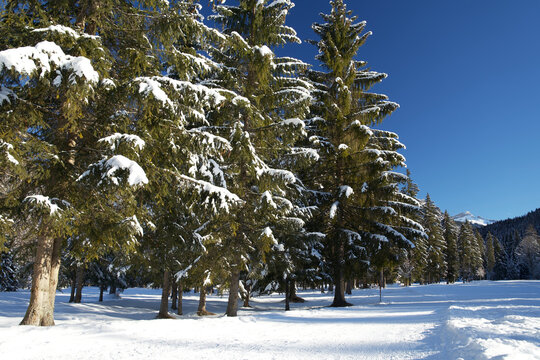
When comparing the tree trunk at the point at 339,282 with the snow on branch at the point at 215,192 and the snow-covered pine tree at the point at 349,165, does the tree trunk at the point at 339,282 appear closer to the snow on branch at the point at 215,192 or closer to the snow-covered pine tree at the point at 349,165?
the snow-covered pine tree at the point at 349,165

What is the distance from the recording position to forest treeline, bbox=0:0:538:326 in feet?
22.5

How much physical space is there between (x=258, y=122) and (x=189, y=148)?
3.50 metres

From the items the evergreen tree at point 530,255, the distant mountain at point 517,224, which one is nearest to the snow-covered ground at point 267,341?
the evergreen tree at point 530,255

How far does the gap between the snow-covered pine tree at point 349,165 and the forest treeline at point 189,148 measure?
0.10 meters

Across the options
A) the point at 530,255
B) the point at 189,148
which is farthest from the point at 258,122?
the point at 530,255

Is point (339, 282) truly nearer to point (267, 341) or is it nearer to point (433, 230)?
point (267, 341)

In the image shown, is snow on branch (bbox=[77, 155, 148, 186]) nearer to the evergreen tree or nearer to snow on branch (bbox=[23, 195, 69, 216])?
snow on branch (bbox=[23, 195, 69, 216])

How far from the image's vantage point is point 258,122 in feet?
39.5

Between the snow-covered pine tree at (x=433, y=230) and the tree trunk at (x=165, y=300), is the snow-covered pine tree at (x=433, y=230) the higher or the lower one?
the higher one

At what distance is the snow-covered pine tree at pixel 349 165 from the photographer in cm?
1680

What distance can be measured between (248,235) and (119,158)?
7.12 m

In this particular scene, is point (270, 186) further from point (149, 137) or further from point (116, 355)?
point (116, 355)

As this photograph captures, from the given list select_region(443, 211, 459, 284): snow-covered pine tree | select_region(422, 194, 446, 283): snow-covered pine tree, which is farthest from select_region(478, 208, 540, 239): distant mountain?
select_region(422, 194, 446, 283): snow-covered pine tree

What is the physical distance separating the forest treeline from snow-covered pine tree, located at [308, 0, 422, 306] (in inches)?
3.9
